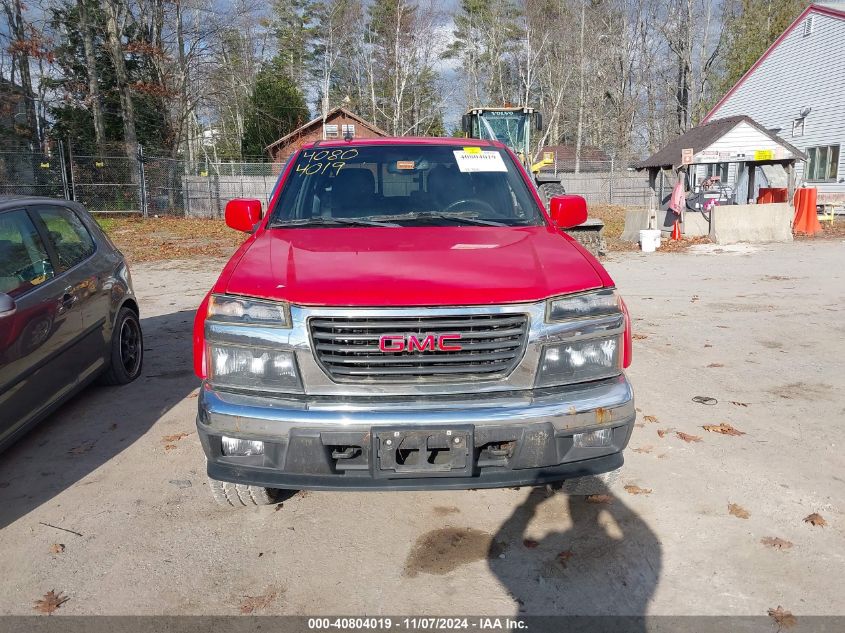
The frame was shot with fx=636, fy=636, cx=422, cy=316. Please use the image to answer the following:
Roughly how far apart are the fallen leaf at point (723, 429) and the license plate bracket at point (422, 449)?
2523 millimetres

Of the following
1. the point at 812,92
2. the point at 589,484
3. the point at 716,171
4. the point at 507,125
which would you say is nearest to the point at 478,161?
the point at 589,484

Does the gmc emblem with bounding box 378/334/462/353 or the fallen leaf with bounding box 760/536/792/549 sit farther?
the fallen leaf with bounding box 760/536/792/549

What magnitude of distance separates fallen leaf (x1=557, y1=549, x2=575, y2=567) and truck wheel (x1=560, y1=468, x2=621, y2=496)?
1.12 feet

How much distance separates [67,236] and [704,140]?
1809 cm

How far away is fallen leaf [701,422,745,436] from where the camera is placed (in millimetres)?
4352

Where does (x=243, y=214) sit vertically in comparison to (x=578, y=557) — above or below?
above

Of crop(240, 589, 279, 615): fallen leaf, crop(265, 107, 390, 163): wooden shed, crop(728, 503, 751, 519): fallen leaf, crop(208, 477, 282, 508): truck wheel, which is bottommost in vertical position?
crop(240, 589, 279, 615): fallen leaf

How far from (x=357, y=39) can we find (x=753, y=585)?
47.7 metres

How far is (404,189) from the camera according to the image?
411cm

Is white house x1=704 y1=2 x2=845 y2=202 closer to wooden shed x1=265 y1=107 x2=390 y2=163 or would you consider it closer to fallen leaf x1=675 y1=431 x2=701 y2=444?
fallen leaf x1=675 y1=431 x2=701 y2=444

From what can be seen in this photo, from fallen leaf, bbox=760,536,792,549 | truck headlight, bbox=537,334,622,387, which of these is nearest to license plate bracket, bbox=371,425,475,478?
truck headlight, bbox=537,334,622,387

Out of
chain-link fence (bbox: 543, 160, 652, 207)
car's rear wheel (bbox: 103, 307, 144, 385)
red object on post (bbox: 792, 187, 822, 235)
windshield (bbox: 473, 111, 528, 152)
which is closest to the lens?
car's rear wheel (bbox: 103, 307, 144, 385)

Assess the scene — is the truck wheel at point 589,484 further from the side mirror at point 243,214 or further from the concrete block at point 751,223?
the concrete block at point 751,223

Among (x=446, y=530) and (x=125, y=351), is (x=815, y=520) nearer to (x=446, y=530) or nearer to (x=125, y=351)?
(x=446, y=530)
